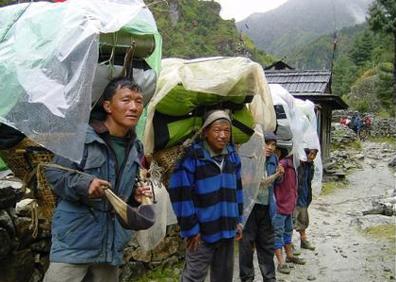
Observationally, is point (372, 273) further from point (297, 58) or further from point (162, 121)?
point (297, 58)

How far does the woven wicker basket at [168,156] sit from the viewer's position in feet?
10.5

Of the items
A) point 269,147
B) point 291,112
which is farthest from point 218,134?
point 291,112

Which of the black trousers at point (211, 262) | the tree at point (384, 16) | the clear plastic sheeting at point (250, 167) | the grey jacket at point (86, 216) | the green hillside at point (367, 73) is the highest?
the tree at point (384, 16)

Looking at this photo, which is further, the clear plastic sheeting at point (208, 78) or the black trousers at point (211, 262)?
the black trousers at point (211, 262)

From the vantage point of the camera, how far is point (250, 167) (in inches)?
A: 159

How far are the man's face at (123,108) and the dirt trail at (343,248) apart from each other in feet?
11.7

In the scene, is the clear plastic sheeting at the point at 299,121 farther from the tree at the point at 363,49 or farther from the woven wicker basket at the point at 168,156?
the tree at the point at 363,49

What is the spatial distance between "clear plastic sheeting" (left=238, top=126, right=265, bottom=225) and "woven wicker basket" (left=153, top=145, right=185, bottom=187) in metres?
0.93

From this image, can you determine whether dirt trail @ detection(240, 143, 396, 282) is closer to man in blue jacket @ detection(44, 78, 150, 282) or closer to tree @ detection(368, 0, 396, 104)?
man in blue jacket @ detection(44, 78, 150, 282)

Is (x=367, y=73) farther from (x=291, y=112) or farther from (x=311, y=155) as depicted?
(x=291, y=112)

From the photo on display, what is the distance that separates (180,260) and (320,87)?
1249cm

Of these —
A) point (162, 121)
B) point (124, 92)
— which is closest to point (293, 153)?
point (162, 121)

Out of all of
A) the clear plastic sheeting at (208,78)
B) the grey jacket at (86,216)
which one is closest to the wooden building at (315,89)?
the clear plastic sheeting at (208,78)

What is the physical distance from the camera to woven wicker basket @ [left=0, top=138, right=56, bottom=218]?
7.21ft
